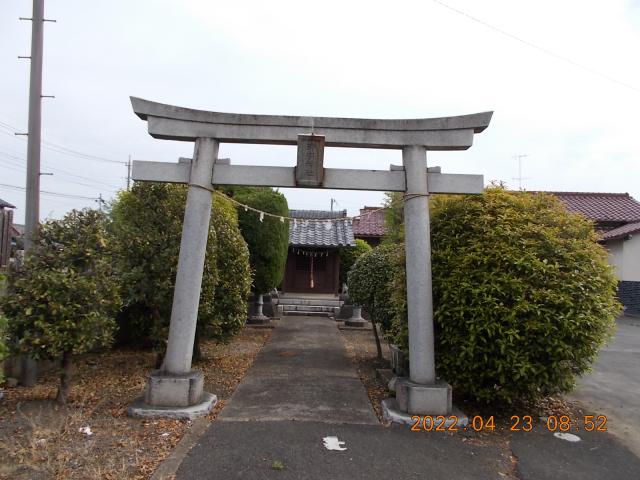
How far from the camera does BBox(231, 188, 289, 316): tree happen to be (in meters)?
13.2

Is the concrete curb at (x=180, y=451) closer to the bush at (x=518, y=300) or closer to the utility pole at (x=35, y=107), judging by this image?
the bush at (x=518, y=300)

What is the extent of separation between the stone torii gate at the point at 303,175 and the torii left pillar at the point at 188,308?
0.04 feet

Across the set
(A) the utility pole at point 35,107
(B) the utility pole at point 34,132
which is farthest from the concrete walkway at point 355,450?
(A) the utility pole at point 35,107

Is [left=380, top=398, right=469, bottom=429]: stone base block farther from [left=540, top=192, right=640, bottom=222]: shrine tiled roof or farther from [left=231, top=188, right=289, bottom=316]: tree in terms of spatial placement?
[left=540, top=192, right=640, bottom=222]: shrine tiled roof

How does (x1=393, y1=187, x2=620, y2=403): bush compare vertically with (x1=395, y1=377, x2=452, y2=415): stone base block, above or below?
above

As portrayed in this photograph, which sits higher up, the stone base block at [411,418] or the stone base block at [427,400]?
the stone base block at [427,400]

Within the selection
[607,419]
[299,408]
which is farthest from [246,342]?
[607,419]

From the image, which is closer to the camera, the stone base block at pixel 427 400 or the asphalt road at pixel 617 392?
the stone base block at pixel 427 400

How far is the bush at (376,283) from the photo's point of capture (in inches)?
313

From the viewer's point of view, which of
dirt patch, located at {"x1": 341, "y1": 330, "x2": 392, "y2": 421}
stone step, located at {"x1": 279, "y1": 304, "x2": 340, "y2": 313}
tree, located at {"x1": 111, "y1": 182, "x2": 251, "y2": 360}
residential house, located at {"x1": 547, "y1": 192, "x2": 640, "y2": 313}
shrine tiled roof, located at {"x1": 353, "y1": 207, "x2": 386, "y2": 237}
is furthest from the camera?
shrine tiled roof, located at {"x1": 353, "y1": 207, "x2": 386, "y2": 237}

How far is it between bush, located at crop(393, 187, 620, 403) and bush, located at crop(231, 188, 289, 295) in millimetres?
8006

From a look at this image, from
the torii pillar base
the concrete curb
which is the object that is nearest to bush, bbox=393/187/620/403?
the concrete curb

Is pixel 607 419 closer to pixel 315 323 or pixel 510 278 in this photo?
pixel 510 278
